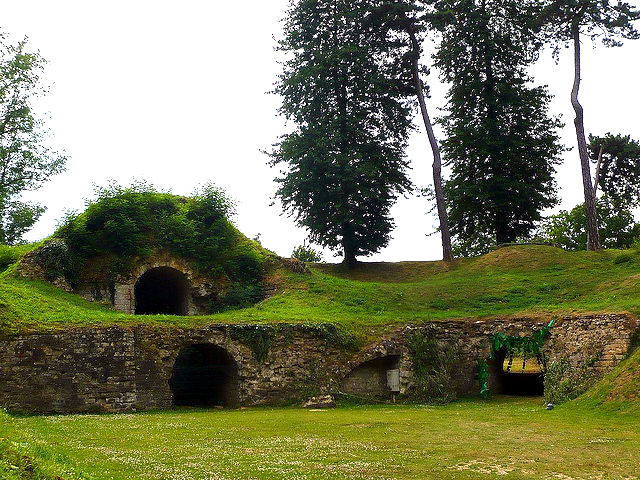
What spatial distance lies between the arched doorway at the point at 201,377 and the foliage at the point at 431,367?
679 cm

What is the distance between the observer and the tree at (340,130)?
34.5 metres

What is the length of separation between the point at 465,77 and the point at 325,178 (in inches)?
448

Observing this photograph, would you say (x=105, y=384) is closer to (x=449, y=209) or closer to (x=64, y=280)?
(x=64, y=280)

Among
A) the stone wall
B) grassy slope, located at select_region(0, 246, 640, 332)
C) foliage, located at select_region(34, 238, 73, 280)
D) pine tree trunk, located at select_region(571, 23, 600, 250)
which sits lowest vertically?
the stone wall

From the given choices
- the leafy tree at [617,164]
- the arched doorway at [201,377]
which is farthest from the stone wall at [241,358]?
the leafy tree at [617,164]

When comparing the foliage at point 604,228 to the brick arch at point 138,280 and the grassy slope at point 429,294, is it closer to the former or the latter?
the grassy slope at point 429,294

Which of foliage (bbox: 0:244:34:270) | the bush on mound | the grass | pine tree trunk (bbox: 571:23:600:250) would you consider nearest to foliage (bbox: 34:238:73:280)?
the bush on mound

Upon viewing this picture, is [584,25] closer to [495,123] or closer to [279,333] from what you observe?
[495,123]

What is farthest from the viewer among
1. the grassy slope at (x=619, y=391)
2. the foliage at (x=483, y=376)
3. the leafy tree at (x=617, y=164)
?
the leafy tree at (x=617, y=164)

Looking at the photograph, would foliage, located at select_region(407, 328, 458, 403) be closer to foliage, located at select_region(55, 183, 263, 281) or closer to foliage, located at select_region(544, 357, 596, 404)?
foliage, located at select_region(544, 357, 596, 404)

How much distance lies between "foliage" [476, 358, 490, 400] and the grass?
3887 millimetres

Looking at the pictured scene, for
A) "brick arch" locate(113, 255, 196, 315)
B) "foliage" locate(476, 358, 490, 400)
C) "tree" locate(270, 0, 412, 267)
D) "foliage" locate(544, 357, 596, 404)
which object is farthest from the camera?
"tree" locate(270, 0, 412, 267)

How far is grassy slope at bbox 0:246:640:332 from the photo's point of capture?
21.8 meters

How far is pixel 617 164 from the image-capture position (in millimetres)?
46438
